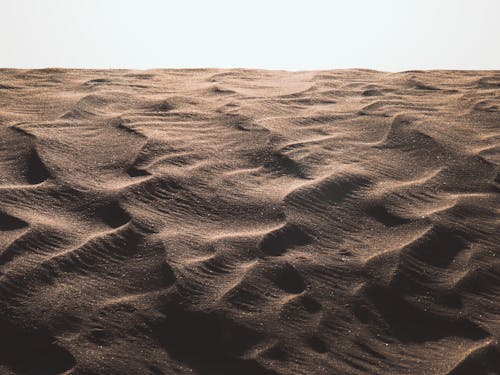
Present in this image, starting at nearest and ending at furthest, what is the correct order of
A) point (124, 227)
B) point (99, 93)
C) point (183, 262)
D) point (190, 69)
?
point (183, 262) < point (124, 227) < point (99, 93) < point (190, 69)

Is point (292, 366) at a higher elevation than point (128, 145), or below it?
below

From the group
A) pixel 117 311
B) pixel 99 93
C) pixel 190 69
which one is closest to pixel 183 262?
pixel 117 311

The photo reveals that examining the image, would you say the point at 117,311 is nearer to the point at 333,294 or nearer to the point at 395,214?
the point at 333,294

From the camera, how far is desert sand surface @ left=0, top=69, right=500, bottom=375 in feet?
4.87

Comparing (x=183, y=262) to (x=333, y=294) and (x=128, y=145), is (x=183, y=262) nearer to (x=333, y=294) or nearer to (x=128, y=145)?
(x=333, y=294)

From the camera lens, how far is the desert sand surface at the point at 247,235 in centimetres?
148

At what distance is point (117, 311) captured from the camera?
5.08 ft

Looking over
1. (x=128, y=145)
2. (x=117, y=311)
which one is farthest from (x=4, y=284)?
(x=128, y=145)

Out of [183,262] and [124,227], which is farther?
[124,227]

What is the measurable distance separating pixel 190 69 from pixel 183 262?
1759 millimetres

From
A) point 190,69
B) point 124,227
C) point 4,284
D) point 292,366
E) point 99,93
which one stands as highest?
point 190,69

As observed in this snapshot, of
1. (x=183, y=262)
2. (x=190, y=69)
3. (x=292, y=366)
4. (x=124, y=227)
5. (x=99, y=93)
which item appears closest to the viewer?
(x=292, y=366)

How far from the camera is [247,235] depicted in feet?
5.88

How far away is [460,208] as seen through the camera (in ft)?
6.36
